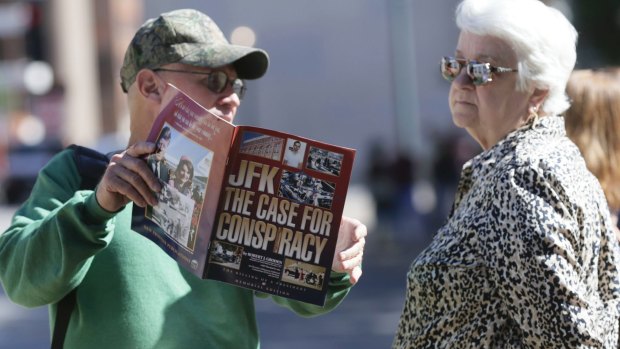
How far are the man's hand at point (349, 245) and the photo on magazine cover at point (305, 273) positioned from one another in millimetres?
259

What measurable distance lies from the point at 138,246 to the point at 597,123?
1.80 meters

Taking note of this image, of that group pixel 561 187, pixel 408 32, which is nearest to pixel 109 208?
pixel 561 187

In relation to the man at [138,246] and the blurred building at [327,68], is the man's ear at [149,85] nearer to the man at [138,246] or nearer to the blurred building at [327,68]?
the man at [138,246]

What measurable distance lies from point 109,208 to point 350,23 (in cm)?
3463

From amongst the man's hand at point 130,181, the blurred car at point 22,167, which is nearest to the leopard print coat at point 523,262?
the man's hand at point 130,181

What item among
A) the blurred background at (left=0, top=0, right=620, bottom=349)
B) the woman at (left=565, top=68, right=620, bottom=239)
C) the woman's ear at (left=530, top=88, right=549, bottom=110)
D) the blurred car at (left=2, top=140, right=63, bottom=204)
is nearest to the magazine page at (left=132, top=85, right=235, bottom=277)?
the woman's ear at (left=530, top=88, right=549, bottom=110)

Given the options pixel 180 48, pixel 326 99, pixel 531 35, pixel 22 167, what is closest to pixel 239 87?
pixel 180 48

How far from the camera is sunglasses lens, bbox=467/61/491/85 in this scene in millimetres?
2973

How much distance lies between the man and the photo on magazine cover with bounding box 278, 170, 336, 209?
312mm

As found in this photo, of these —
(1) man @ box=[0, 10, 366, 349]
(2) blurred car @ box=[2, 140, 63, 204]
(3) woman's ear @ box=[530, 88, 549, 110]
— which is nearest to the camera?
(1) man @ box=[0, 10, 366, 349]

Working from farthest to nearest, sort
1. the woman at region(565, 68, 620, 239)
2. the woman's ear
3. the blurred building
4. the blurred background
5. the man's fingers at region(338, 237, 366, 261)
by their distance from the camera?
the blurred building
the blurred background
the woman at region(565, 68, 620, 239)
the woman's ear
the man's fingers at region(338, 237, 366, 261)

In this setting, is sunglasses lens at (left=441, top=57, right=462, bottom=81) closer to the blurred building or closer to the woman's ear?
the woman's ear

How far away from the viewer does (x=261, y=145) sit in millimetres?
2613

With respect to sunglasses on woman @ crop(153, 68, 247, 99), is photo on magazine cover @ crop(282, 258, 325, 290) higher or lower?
lower
